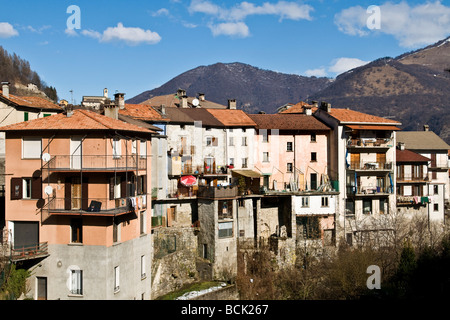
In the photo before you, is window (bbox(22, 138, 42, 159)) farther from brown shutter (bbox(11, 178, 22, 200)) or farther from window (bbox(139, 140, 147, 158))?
window (bbox(139, 140, 147, 158))

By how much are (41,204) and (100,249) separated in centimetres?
481

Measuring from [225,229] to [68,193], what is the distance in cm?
1944

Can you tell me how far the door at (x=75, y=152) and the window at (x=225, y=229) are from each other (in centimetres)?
1937

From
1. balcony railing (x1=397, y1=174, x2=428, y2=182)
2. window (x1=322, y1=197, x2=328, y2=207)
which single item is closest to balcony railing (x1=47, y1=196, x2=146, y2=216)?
window (x1=322, y1=197, x2=328, y2=207)

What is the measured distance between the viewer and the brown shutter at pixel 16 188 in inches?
1277

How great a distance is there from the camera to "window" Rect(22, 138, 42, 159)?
32347 mm

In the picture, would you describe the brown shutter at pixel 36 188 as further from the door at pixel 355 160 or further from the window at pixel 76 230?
the door at pixel 355 160

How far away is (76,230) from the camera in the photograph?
32000 millimetres

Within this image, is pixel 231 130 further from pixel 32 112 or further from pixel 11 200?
pixel 11 200

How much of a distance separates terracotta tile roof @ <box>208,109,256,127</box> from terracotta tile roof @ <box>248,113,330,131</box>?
4.74ft

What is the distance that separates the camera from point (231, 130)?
56469 millimetres

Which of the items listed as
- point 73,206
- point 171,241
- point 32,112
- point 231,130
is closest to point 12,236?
point 73,206

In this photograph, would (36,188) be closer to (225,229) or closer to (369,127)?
(225,229)

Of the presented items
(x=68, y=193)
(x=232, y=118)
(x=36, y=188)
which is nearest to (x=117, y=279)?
(x=68, y=193)
